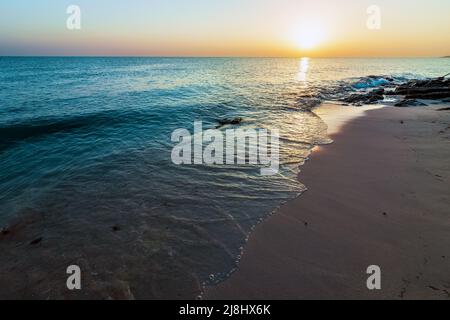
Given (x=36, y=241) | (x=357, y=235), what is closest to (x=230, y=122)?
(x=357, y=235)

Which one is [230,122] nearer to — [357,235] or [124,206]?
[124,206]

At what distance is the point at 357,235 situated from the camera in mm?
5352

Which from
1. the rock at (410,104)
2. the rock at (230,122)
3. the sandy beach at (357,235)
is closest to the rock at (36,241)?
the sandy beach at (357,235)

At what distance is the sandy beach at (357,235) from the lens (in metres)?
4.18

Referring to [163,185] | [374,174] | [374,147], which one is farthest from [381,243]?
[374,147]

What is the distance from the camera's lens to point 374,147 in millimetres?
10758

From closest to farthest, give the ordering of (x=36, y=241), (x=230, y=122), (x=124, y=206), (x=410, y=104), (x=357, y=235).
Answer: (x=357, y=235)
(x=36, y=241)
(x=124, y=206)
(x=230, y=122)
(x=410, y=104)

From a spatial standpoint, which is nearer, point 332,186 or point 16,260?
point 16,260

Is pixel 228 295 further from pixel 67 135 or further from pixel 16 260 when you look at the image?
pixel 67 135

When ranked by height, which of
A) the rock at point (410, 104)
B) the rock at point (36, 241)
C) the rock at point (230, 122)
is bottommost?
the rock at point (36, 241)

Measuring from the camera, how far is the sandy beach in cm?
418

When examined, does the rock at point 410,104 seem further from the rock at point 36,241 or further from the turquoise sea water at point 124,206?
the rock at point 36,241

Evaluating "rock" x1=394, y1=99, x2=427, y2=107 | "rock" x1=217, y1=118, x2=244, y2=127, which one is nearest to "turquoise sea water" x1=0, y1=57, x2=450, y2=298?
"rock" x1=217, y1=118, x2=244, y2=127
